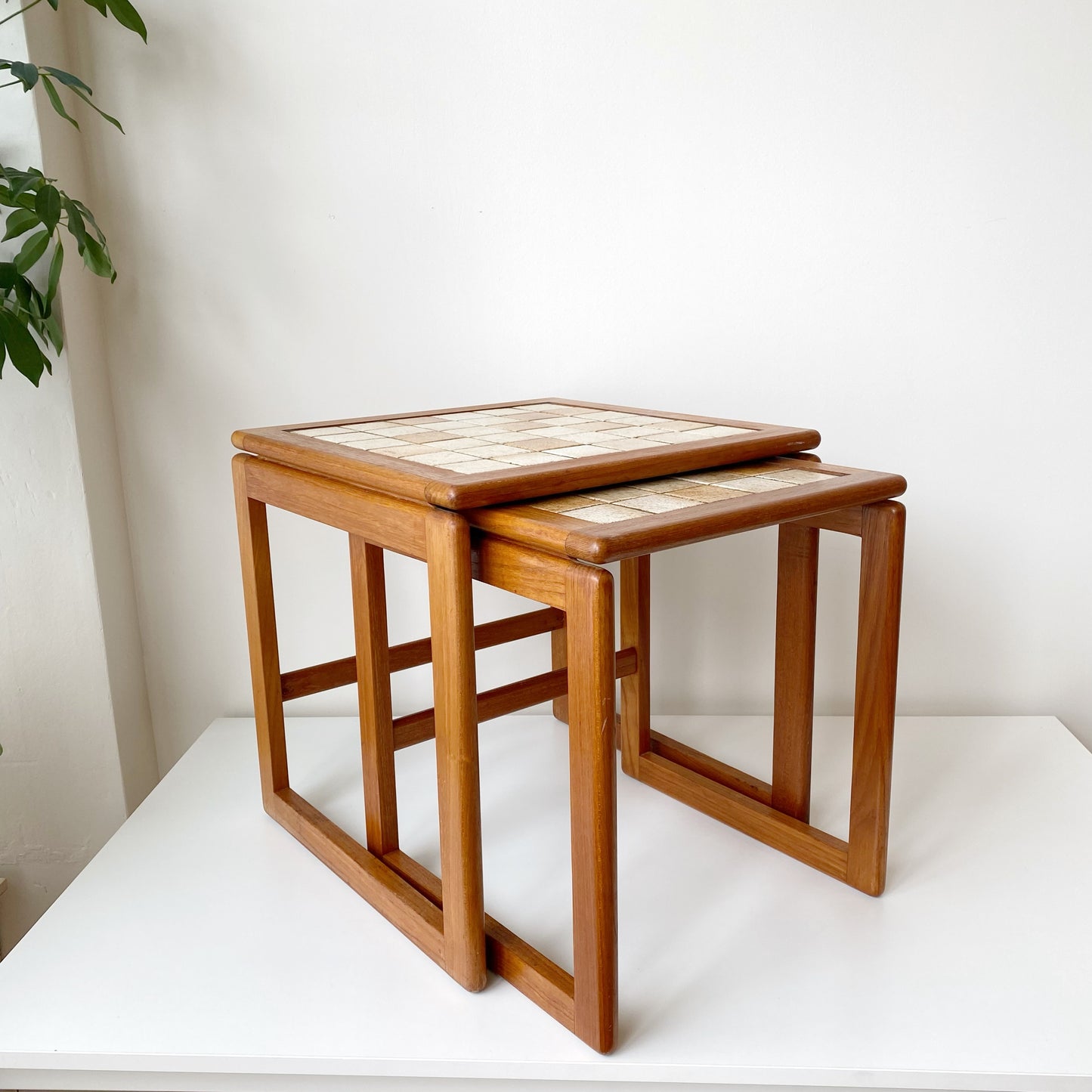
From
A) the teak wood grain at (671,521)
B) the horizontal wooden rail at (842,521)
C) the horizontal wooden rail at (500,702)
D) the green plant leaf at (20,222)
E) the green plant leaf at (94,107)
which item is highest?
the green plant leaf at (94,107)

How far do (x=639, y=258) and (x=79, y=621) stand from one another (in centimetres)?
89

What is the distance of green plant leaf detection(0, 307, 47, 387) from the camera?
106 centimetres

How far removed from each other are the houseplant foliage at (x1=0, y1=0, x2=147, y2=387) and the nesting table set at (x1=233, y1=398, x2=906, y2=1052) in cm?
26

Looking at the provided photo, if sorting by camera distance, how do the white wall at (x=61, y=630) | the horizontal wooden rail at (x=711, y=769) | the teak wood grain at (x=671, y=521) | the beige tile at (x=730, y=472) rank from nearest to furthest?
1. the teak wood grain at (x=671, y=521)
2. the beige tile at (x=730, y=472)
3. the horizontal wooden rail at (x=711, y=769)
4. the white wall at (x=61, y=630)

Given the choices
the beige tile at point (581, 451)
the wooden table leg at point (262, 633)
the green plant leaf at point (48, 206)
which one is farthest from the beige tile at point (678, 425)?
the green plant leaf at point (48, 206)

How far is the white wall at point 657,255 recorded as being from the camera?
4.24ft

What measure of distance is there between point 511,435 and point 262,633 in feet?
1.19

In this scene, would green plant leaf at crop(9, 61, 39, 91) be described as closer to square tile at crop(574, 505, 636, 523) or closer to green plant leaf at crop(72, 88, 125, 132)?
green plant leaf at crop(72, 88, 125, 132)

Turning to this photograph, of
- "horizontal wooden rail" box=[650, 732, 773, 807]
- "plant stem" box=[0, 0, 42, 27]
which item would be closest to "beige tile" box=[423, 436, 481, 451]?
"horizontal wooden rail" box=[650, 732, 773, 807]

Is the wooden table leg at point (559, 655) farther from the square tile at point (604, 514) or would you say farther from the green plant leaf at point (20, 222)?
the green plant leaf at point (20, 222)

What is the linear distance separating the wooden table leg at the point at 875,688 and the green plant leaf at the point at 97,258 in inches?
34.0

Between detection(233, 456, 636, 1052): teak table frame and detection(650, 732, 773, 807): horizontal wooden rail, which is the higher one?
detection(233, 456, 636, 1052): teak table frame

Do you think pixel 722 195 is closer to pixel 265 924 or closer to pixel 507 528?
pixel 507 528

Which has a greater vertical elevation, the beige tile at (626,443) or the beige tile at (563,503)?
the beige tile at (626,443)
